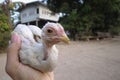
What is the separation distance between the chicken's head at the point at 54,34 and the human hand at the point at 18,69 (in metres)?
0.22

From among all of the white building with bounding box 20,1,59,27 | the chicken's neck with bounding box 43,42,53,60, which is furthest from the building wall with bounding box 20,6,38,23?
the chicken's neck with bounding box 43,42,53,60

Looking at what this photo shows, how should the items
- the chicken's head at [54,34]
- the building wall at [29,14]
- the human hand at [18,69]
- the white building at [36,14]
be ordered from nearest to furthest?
1. the chicken's head at [54,34]
2. the human hand at [18,69]
3. the white building at [36,14]
4. the building wall at [29,14]

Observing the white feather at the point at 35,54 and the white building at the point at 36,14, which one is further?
the white building at the point at 36,14

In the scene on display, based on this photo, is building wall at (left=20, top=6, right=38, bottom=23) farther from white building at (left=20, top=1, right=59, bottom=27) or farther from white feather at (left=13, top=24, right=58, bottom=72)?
white feather at (left=13, top=24, right=58, bottom=72)

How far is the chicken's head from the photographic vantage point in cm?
134

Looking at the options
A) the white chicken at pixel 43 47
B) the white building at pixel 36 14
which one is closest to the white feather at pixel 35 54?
the white chicken at pixel 43 47

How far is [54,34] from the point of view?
135 centimetres

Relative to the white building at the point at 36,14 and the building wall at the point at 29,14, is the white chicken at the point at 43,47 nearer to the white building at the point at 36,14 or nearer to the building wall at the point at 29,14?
the white building at the point at 36,14

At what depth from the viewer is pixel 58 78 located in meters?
6.02

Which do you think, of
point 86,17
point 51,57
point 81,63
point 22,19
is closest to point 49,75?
point 51,57

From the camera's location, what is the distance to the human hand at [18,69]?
4.88ft

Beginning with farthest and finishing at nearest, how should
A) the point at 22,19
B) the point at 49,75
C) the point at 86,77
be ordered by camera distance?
the point at 22,19 → the point at 86,77 → the point at 49,75

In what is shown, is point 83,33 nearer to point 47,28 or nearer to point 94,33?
point 94,33

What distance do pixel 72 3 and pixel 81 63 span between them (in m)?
9.90
